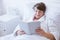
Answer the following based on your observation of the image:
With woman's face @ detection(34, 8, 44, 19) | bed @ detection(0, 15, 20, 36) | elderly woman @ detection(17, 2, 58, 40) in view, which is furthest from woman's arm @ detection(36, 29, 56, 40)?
bed @ detection(0, 15, 20, 36)

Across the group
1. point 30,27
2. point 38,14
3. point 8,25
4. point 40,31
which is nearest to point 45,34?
point 40,31

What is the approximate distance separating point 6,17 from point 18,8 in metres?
0.21

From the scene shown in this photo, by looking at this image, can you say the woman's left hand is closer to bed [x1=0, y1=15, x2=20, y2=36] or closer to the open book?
the open book

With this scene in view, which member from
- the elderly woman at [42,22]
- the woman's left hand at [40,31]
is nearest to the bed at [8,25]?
the elderly woman at [42,22]

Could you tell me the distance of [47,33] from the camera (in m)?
1.73

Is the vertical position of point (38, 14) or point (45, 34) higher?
point (38, 14)

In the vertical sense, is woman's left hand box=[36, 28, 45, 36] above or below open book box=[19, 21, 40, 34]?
below

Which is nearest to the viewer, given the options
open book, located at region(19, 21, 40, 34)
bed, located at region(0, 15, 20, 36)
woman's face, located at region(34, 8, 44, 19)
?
open book, located at region(19, 21, 40, 34)

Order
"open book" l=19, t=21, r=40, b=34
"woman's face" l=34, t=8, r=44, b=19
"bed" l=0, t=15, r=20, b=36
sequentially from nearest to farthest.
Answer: "open book" l=19, t=21, r=40, b=34 < "woman's face" l=34, t=8, r=44, b=19 < "bed" l=0, t=15, r=20, b=36

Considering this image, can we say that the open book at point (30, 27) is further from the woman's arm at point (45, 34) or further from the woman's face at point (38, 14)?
the woman's face at point (38, 14)

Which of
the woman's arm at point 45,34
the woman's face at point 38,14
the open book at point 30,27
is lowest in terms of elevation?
the woman's arm at point 45,34

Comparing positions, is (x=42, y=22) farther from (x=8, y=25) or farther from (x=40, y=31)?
(x=8, y=25)

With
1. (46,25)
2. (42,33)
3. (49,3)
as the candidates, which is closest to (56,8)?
(49,3)

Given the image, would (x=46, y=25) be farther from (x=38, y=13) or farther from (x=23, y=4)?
(x=23, y=4)
